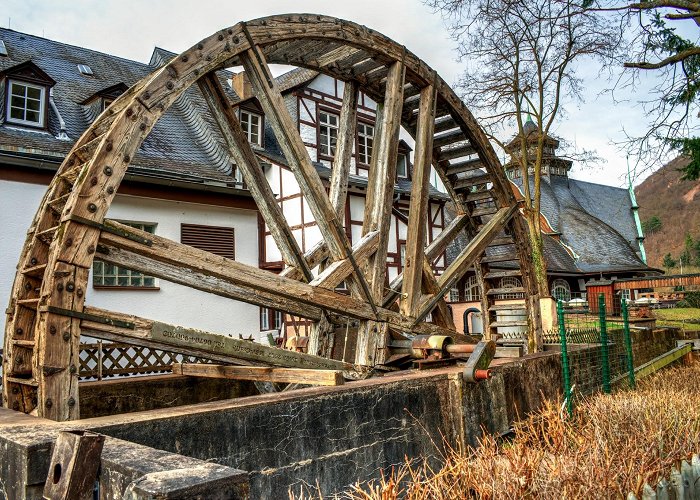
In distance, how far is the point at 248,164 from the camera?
5457 mm

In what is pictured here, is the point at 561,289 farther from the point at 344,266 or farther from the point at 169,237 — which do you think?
the point at 344,266

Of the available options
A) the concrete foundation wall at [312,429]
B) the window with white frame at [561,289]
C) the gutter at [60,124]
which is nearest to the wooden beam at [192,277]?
the concrete foundation wall at [312,429]

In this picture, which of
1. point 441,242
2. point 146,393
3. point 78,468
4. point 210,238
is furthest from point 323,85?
point 78,468

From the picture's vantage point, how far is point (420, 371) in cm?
562

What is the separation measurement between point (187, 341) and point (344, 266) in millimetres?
1925

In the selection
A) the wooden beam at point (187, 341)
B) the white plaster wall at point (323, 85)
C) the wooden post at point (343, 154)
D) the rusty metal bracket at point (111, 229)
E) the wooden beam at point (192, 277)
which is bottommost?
the wooden beam at point (187, 341)

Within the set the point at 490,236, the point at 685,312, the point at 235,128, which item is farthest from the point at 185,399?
the point at 685,312

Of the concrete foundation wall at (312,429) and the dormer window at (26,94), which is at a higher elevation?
the dormer window at (26,94)

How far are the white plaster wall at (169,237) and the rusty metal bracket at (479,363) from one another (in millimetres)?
8446

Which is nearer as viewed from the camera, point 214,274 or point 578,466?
point 578,466

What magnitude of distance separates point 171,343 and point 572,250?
29572 mm

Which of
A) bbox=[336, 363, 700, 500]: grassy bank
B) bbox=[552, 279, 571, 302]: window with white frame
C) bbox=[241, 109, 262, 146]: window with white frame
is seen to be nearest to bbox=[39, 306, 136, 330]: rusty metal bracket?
bbox=[336, 363, 700, 500]: grassy bank

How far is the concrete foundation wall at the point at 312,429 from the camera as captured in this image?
10.6 ft

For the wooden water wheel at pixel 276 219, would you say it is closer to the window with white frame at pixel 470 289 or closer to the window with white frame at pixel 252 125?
the window with white frame at pixel 252 125
